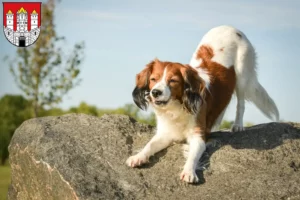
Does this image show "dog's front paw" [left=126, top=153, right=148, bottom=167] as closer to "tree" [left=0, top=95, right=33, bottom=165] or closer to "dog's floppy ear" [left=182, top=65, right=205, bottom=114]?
"dog's floppy ear" [left=182, top=65, right=205, bottom=114]

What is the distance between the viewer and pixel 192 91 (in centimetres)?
616

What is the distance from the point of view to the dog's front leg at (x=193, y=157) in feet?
19.2

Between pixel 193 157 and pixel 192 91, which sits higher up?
pixel 192 91

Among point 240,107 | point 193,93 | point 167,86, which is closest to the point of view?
point 167,86

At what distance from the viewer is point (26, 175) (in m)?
6.85

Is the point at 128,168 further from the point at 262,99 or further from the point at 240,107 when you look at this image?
the point at 262,99

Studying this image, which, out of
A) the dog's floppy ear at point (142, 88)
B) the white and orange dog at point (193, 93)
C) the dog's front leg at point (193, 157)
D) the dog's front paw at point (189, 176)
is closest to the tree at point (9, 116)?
the white and orange dog at point (193, 93)

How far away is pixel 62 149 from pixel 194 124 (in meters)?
1.45

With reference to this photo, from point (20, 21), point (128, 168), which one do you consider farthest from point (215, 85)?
point (20, 21)

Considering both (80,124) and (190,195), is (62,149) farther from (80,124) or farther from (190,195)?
(190,195)

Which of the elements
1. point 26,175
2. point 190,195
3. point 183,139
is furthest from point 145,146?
point 26,175

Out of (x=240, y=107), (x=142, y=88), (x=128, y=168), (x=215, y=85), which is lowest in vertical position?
(x=128, y=168)

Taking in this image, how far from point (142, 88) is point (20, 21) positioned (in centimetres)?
276

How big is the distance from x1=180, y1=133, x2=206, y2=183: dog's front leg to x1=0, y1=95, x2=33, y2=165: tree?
32.1 feet
